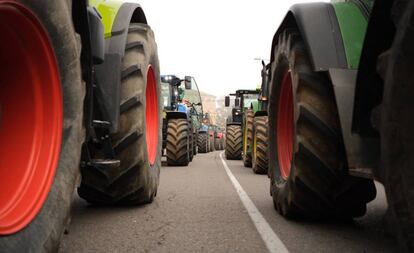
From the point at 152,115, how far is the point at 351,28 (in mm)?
2878

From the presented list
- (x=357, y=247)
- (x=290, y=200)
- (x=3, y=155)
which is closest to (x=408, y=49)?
(x=3, y=155)

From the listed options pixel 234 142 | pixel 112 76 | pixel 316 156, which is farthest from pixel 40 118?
pixel 234 142

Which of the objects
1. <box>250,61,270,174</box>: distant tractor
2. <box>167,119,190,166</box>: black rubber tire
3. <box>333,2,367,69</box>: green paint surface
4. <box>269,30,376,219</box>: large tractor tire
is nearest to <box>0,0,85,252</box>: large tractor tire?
<box>269,30,376,219</box>: large tractor tire

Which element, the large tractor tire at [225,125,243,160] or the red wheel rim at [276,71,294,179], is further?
the large tractor tire at [225,125,243,160]

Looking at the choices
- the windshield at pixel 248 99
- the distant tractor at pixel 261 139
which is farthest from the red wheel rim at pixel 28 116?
the windshield at pixel 248 99

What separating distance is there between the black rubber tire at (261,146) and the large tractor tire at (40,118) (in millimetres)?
7354

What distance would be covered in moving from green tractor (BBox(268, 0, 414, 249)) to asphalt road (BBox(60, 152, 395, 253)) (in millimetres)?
217

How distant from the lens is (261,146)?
9.85m

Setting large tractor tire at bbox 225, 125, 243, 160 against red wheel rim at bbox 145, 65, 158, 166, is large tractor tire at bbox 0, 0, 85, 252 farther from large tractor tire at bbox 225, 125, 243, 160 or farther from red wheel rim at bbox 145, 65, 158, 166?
large tractor tire at bbox 225, 125, 243, 160

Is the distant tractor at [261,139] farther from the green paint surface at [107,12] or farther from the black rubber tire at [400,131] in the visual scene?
the black rubber tire at [400,131]

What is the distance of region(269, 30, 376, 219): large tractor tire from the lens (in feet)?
11.9

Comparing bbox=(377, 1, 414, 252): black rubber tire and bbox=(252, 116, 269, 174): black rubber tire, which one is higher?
bbox=(377, 1, 414, 252): black rubber tire

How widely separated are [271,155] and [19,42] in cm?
342

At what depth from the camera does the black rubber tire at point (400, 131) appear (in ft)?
6.00
